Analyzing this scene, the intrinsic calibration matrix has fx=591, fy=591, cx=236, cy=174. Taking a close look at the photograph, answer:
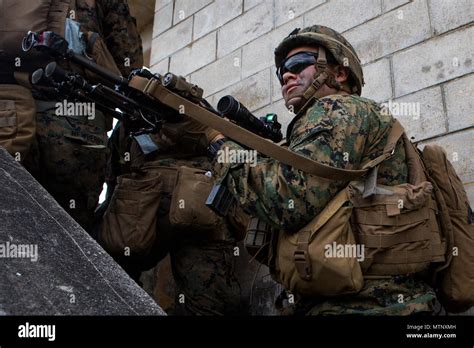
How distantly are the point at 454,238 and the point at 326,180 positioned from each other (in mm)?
557

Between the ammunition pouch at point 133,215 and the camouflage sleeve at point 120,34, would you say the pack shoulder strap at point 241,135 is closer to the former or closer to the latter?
the ammunition pouch at point 133,215

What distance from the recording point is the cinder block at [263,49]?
3.98 metres

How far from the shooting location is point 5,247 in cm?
153

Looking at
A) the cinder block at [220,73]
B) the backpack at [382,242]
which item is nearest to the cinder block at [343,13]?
the cinder block at [220,73]

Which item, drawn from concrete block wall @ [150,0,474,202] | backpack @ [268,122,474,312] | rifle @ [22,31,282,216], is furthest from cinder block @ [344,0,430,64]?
backpack @ [268,122,474,312]

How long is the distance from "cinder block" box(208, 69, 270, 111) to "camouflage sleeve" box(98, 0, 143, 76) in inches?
38.0

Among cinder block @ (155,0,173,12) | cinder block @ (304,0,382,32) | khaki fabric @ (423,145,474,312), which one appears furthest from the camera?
cinder block @ (155,0,173,12)

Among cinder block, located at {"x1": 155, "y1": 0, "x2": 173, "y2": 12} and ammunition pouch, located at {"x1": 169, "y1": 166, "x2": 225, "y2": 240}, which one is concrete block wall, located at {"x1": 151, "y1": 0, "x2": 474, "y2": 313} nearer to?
cinder block, located at {"x1": 155, "y1": 0, "x2": 173, "y2": 12}

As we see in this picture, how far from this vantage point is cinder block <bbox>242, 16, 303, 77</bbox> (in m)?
3.98

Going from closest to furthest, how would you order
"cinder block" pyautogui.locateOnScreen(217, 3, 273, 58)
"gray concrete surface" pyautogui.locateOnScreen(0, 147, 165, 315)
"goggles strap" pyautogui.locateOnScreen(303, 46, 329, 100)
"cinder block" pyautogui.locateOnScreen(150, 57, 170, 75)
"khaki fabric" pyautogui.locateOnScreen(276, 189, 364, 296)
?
"gray concrete surface" pyautogui.locateOnScreen(0, 147, 165, 315), "khaki fabric" pyautogui.locateOnScreen(276, 189, 364, 296), "goggles strap" pyautogui.locateOnScreen(303, 46, 329, 100), "cinder block" pyautogui.locateOnScreen(217, 3, 273, 58), "cinder block" pyautogui.locateOnScreen(150, 57, 170, 75)

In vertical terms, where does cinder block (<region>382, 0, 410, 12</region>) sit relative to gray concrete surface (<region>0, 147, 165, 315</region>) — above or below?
above

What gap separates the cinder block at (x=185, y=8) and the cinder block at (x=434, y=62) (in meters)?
2.04

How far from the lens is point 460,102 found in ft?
9.62

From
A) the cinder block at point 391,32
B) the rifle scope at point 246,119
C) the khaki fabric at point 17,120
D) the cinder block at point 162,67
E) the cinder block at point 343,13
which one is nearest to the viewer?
the khaki fabric at point 17,120
